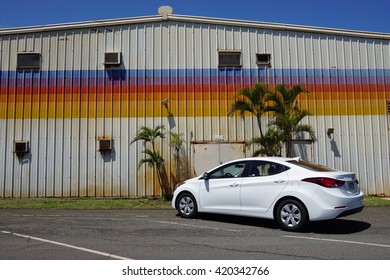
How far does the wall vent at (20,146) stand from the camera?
13.8m

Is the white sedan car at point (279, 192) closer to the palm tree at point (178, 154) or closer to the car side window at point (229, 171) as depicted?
the car side window at point (229, 171)

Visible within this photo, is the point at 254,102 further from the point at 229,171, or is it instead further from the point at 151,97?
the point at 229,171

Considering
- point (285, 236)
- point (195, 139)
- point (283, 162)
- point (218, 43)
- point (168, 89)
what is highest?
point (218, 43)

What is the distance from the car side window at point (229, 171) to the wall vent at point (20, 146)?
29.1ft

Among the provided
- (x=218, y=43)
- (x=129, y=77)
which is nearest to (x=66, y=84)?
(x=129, y=77)

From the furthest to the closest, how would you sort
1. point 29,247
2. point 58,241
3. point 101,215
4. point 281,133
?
point 281,133
point 101,215
point 58,241
point 29,247

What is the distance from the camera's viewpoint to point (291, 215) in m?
7.11

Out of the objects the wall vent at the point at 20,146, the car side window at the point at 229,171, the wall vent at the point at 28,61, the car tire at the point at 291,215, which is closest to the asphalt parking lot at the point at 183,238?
the car tire at the point at 291,215

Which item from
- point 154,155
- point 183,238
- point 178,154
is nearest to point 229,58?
point 178,154

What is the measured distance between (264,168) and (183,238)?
246 cm

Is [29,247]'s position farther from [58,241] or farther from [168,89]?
[168,89]

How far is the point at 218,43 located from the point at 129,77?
3971mm

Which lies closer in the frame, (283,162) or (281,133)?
(283,162)

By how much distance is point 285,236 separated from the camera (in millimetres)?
6699
